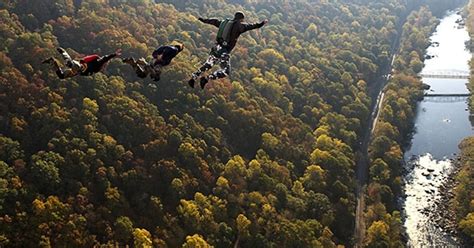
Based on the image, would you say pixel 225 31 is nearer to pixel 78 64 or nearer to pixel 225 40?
pixel 225 40

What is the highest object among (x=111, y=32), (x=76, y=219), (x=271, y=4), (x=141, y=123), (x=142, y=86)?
(x=271, y=4)

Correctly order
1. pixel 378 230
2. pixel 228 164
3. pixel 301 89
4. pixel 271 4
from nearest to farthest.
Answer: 1. pixel 378 230
2. pixel 228 164
3. pixel 301 89
4. pixel 271 4

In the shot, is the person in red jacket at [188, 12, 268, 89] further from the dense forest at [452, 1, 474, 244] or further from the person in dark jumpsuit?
the dense forest at [452, 1, 474, 244]

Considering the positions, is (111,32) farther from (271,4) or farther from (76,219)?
(271,4)

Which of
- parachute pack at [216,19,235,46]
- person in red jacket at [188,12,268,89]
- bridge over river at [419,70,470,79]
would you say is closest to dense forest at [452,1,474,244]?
bridge over river at [419,70,470,79]

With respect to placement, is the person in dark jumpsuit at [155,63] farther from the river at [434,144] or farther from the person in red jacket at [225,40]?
the river at [434,144]

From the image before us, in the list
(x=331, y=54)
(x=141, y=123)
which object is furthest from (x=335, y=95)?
(x=141, y=123)
